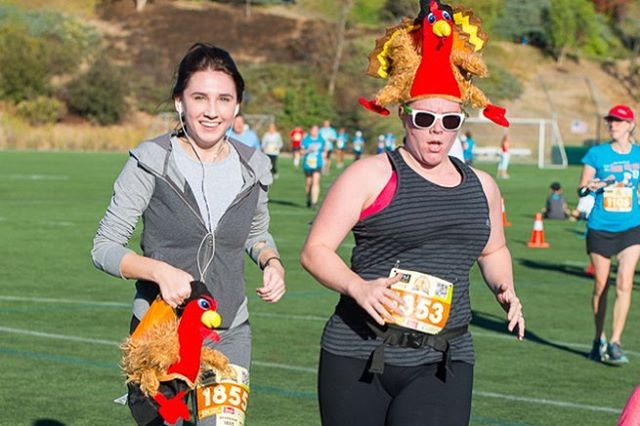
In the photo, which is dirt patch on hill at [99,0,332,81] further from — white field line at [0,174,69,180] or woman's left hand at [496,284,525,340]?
woman's left hand at [496,284,525,340]

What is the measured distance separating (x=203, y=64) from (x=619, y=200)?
789 cm

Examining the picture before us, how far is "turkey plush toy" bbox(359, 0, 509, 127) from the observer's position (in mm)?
6031

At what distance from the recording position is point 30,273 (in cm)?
1903

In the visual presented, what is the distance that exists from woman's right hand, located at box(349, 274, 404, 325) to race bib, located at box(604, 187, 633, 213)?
26.6 ft

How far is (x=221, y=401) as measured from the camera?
6.39 meters

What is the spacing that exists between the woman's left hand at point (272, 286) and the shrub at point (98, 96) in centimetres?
8237

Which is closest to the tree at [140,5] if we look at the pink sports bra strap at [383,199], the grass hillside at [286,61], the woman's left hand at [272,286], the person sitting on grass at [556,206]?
the grass hillside at [286,61]

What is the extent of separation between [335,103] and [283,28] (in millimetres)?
20258

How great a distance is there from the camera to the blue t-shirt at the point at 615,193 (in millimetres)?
13570

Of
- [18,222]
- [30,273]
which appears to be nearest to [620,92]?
[18,222]

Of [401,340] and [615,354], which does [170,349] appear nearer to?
[401,340]

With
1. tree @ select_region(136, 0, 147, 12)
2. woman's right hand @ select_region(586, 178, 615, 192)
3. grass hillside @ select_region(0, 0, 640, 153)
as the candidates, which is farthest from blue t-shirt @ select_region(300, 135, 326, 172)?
tree @ select_region(136, 0, 147, 12)

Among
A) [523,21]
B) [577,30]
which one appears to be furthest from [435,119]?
[523,21]

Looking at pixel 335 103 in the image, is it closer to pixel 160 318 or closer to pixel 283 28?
pixel 283 28
